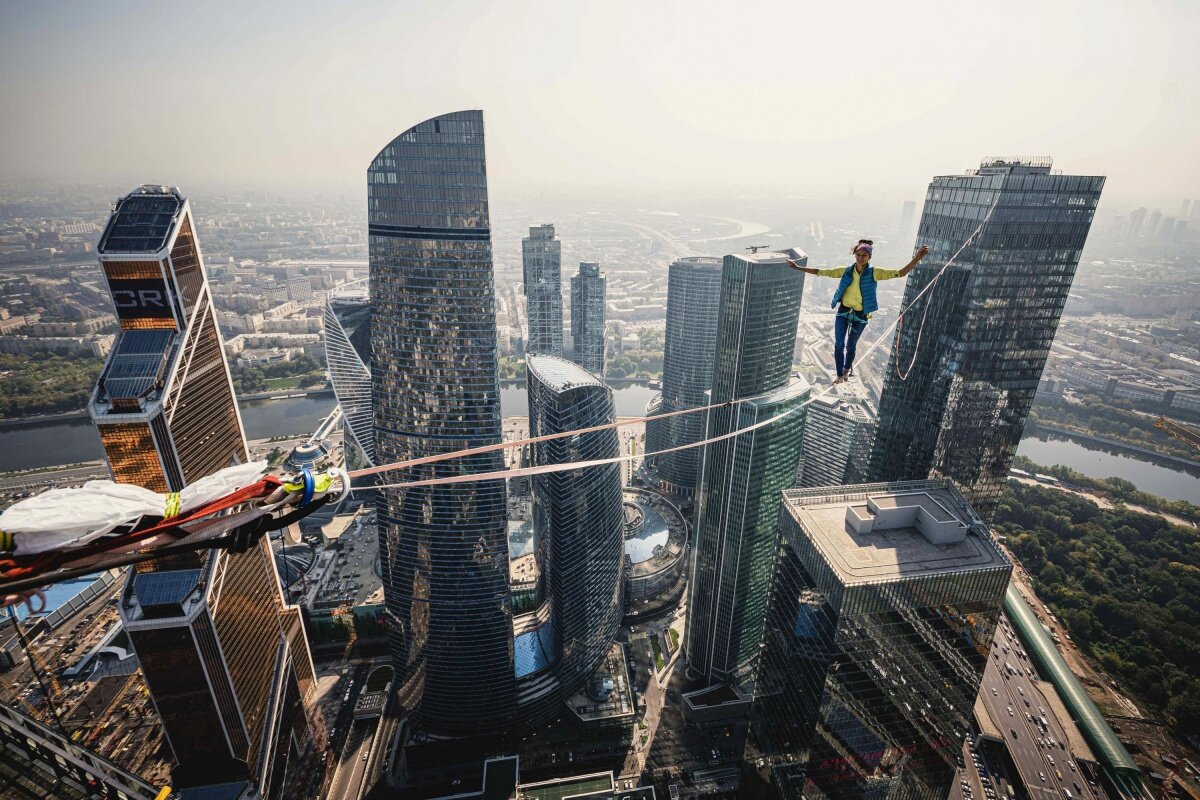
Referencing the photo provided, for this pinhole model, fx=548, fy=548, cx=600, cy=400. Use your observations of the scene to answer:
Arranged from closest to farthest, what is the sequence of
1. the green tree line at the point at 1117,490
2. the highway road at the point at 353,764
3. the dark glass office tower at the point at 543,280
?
the highway road at the point at 353,764, the green tree line at the point at 1117,490, the dark glass office tower at the point at 543,280

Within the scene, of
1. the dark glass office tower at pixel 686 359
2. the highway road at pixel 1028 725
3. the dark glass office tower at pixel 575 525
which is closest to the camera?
the dark glass office tower at pixel 575 525

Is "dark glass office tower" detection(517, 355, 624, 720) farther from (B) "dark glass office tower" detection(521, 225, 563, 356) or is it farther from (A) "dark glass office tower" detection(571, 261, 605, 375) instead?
(B) "dark glass office tower" detection(521, 225, 563, 356)

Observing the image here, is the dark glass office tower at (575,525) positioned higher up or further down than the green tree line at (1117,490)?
higher up

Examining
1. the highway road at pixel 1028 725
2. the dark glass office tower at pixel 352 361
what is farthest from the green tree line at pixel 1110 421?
the dark glass office tower at pixel 352 361

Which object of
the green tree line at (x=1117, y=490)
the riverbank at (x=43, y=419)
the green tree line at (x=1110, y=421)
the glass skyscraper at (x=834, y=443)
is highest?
the glass skyscraper at (x=834, y=443)

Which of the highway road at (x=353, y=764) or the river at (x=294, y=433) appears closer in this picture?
the highway road at (x=353, y=764)

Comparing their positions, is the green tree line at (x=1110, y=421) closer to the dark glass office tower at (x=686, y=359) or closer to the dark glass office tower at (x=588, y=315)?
the dark glass office tower at (x=686, y=359)

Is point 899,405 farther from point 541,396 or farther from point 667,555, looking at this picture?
point 667,555
